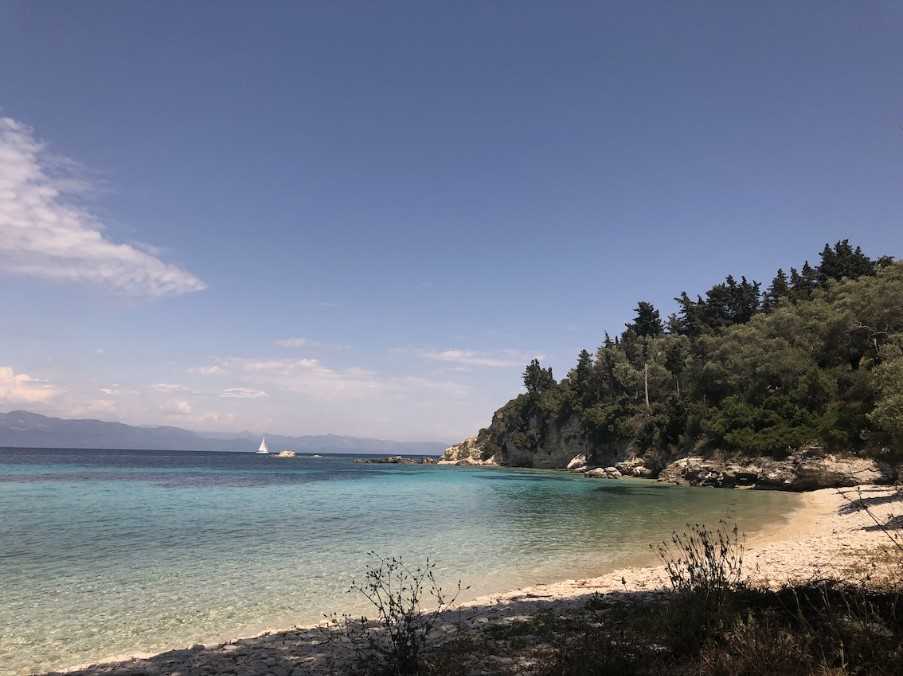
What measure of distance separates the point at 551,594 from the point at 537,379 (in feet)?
429

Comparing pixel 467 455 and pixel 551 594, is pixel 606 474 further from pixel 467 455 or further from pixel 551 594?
pixel 467 455

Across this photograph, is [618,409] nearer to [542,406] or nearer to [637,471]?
[637,471]

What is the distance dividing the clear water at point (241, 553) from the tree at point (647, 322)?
85.1 m

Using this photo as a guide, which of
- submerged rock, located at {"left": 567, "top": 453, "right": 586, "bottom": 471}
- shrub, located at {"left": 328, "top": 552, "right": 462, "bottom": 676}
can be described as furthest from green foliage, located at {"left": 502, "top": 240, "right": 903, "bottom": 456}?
shrub, located at {"left": 328, "top": 552, "right": 462, "bottom": 676}

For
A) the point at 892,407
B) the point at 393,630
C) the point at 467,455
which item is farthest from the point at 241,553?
the point at 467,455

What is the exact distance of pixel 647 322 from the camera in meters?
126

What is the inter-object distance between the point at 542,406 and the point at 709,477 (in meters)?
67.5

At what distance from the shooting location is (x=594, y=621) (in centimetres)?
1002

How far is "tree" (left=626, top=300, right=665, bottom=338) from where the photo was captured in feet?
410

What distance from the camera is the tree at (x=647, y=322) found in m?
125

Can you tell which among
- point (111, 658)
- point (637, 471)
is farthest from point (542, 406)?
point (111, 658)

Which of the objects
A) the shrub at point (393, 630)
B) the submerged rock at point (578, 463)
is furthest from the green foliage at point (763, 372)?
the shrub at point (393, 630)

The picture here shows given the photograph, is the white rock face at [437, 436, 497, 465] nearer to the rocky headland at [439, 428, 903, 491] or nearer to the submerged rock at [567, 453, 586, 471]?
the submerged rock at [567, 453, 586, 471]

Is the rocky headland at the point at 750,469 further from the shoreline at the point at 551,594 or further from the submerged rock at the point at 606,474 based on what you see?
the shoreline at the point at 551,594
